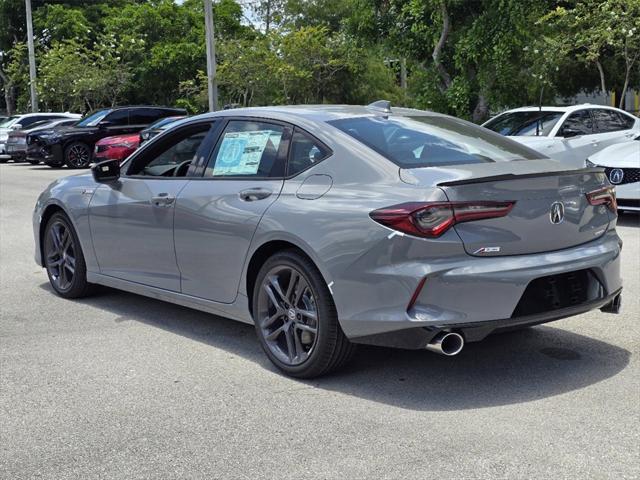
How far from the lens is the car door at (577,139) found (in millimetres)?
13531

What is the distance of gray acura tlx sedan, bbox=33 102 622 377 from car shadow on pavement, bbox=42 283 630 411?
0.94 feet

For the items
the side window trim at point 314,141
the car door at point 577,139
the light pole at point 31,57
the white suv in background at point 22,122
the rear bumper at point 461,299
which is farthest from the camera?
the light pole at point 31,57

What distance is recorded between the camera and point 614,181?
1097cm

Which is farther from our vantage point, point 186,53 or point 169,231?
point 186,53

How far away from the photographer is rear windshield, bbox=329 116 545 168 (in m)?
4.88

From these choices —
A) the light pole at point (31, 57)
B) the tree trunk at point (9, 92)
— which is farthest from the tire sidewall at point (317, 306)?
the tree trunk at point (9, 92)

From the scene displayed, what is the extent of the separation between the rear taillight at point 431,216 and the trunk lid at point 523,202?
0.11 ft

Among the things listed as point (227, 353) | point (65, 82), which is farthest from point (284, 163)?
point (65, 82)

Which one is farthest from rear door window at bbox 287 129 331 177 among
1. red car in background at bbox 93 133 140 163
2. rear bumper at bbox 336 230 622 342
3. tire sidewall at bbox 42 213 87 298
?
red car in background at bbox 93 133 140 163

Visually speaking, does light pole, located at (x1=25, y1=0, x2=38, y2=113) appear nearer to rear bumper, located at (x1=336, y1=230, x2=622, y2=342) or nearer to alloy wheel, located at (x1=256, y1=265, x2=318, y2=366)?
alloy wheel, located at (x1=256, y1=265, x2=318, y2=366)

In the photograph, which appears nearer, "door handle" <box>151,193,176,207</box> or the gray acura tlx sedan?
the gray acura tlx sedan

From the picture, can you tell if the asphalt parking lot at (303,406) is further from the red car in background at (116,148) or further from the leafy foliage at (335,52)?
the red car in background at (116,148)

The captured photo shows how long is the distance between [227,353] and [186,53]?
3745cm

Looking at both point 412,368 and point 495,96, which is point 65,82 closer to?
point 495,96
